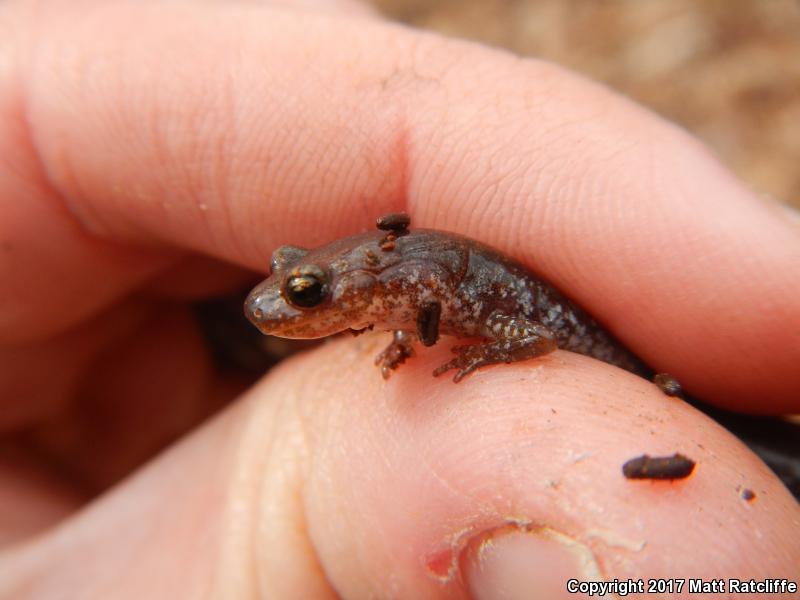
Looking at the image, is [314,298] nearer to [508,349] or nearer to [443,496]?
[508,349]

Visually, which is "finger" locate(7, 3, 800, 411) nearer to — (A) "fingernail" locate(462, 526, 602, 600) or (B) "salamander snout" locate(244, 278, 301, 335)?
(B) "salamander snout" locate(244, 278, 301, 335)

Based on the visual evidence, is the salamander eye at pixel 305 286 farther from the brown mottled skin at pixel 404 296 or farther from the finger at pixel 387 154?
the finger at pixel 387 154

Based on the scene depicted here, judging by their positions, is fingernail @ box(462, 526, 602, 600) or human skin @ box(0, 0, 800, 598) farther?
human skin @ box(0, 0, 800, 598)

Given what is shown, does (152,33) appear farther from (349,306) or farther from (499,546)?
(499,546)

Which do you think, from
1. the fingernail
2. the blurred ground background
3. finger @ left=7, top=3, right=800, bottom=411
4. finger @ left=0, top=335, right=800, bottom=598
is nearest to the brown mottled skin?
finger @ left=0, top=335, right=800, bottom=598

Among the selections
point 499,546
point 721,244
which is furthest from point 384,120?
point 499,546

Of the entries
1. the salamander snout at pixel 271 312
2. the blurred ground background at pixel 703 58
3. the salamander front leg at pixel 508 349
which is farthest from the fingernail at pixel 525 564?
the blurred ground background at pixel 703 58

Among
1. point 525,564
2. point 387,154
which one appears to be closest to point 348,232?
point 387,154
